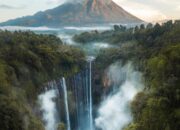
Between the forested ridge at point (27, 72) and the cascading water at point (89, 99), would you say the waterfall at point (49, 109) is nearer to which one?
the cascading water at point (89, 99)

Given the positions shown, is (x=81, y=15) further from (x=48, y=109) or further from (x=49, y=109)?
(x=48, y=109)

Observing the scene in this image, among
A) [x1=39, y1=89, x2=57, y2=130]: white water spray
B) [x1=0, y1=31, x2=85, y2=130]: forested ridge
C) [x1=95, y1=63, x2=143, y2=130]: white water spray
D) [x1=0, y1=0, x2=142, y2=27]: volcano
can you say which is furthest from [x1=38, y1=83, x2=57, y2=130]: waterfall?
[x1=0, y1=0, x2=142, y2=27]: volcano

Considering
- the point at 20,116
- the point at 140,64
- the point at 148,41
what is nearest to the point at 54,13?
the point at 148,41

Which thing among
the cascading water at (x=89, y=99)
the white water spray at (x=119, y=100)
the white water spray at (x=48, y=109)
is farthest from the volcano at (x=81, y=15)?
the white water spray at (x=48, y=109)

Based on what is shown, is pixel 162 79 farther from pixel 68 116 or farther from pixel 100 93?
pixel 100 93

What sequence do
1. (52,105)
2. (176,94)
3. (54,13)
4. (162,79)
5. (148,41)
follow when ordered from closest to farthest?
1. (176,94)
2. (162,79)
3. (52,105)
4. (148,41)
5. (54,13)

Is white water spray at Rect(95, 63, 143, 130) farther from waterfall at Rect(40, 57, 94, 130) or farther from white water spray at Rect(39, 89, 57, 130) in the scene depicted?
white water spray at Rect(39, 89, 57, 130)
